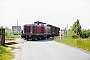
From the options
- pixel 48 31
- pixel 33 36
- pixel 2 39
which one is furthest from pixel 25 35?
pixel 2 39

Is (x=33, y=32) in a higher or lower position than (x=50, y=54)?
higher

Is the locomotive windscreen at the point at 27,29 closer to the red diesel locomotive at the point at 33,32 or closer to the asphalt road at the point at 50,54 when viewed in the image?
the red diesel locomotive at the point at 33,32

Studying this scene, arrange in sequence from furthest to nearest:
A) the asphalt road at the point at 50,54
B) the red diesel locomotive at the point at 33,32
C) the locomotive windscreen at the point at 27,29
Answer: the locomotive windscreen at the point at 27,29
the red diesel locomotive at the point at 33,32
the asphalt road at the point at 50,54

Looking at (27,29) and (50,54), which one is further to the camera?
(27,29)

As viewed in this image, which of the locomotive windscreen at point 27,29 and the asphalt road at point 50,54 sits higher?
the locomotive windscreen at point 27,29

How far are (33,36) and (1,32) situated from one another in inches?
752

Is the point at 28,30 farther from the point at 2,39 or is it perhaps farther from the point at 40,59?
the point at 40,59

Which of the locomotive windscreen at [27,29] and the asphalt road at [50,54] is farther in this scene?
the locomotive windscreen at [27,29]

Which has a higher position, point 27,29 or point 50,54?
point 27,29

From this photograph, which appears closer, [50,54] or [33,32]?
[50,54]

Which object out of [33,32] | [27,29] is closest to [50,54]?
[33,32]

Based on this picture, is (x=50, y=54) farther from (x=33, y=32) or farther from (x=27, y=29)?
Result: (x=27, y=29)

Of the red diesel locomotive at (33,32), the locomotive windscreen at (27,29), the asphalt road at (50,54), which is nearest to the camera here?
the asphalt road at (50,54)

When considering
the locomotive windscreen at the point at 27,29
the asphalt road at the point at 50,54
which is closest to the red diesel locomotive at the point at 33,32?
the locomotive windscreen at the point at 27,29
